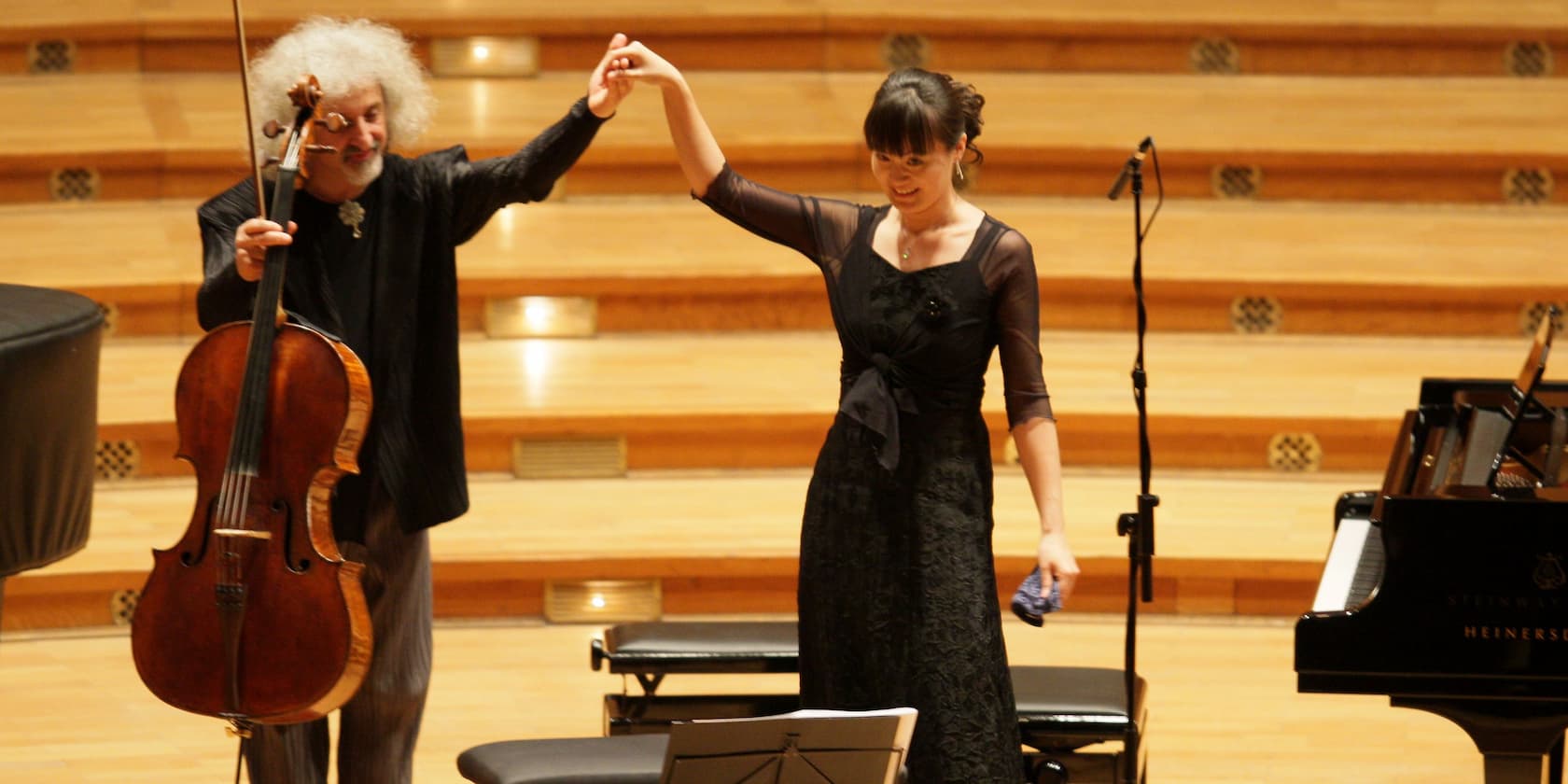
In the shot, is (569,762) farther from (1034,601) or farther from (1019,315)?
(1019,315)

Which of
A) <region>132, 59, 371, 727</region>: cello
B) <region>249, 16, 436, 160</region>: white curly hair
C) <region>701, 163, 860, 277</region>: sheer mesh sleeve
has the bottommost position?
<region>132, 59, 371, 727</region>: cello

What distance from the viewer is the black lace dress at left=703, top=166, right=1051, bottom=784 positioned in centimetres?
180


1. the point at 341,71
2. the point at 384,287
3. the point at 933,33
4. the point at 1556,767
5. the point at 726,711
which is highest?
the point at 933,33

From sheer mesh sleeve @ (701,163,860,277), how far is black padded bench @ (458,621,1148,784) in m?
0.57

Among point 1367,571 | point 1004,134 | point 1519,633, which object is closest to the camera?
point 1519,633

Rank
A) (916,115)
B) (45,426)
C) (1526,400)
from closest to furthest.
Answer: (45,426)
(916,115)
(1526,400)

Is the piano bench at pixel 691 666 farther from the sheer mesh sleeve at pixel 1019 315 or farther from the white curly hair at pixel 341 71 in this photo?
the white curly hair at pixel 341 71

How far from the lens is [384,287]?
1.86 meters

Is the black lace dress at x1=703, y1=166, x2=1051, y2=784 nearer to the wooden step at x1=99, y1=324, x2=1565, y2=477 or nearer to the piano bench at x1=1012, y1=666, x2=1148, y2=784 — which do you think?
the piano bench at x1=1012, y1=666, x2=1148, y2=784

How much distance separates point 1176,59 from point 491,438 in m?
2.03

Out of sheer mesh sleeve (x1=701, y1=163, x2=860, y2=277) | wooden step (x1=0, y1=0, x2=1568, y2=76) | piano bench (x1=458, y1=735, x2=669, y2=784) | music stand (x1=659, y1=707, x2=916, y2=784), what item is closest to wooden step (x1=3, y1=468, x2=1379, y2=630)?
wooden step (x1=0, y1=0, x2=1568, y2=76)

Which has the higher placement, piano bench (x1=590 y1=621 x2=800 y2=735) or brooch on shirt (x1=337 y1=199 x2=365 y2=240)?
brooch on shirt (x1=337 y1=199 x2=365 y2=240)

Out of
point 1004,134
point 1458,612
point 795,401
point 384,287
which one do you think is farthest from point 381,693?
point 1004,134

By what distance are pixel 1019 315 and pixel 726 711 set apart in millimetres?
760
